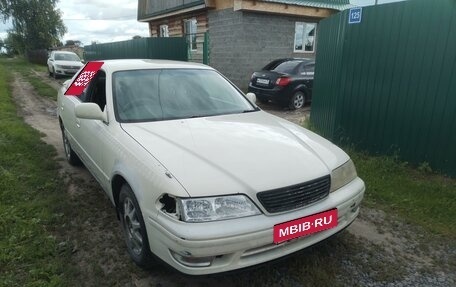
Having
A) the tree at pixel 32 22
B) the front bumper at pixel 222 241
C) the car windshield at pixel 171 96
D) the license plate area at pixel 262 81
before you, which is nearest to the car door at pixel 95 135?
the car windshield at pixel 171 96

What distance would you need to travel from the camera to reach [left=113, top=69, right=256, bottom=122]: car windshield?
3246mm

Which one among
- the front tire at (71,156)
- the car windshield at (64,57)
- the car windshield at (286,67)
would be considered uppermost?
the car windshield at (286,67)

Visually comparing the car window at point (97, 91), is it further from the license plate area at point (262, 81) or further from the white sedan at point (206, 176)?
the license plate area at point (262, 81)

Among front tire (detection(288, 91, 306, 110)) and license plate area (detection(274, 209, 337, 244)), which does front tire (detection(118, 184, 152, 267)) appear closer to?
license plate area (detection(274, 209, 337, 244))

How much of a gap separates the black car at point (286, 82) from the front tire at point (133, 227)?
24.4 feet

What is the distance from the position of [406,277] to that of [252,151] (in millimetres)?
1587

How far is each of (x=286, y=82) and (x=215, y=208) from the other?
7977mm

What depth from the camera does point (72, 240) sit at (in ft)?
10.5

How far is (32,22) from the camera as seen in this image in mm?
36719

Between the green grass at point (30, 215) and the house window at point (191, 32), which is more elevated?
the house window at point (191, 32)

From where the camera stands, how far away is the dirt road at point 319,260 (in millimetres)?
2654

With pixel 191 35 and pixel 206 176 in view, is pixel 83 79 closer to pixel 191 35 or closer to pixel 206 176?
pixel 206 176

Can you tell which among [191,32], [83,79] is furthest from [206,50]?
[83,79]

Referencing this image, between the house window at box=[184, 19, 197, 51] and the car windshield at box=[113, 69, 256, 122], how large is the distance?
492 inches
